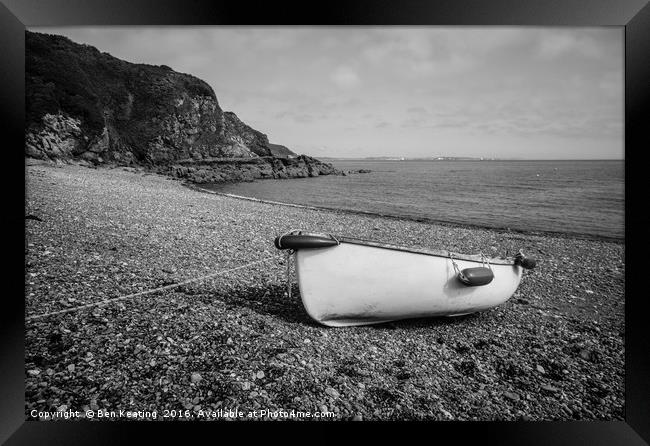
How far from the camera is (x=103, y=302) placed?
456 centimetres

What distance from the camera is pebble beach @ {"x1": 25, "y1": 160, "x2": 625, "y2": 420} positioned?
10.8ft

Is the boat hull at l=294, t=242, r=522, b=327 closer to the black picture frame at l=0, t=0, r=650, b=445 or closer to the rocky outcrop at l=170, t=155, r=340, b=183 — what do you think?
the black picture frame at l=0, t=0, r=650, b=445

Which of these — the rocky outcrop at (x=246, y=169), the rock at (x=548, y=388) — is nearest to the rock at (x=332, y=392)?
the rock at (x=548, y=388)

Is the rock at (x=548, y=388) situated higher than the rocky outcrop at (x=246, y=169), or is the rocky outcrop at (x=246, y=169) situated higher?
the rocky outcrop at (x=246, y=169)

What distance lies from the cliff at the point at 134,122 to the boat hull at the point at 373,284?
2147 cm

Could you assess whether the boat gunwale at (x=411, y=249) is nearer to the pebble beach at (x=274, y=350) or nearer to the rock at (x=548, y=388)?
the pebble beach at (x=274, y=350)

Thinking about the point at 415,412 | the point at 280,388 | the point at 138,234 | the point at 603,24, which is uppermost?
the point at 603,24

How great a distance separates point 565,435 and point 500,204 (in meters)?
20.0

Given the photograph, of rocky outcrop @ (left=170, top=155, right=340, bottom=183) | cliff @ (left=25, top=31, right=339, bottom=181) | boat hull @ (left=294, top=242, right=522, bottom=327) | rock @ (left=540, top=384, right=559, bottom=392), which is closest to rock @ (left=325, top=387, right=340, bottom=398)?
boat hull @ (left=294, top=242, right=522, bottom=327)

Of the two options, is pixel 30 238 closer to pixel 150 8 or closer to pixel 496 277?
pixel 150 8

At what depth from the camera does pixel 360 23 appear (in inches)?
134

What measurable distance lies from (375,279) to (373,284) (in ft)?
0.23

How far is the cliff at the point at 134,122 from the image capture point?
2566 centimetres

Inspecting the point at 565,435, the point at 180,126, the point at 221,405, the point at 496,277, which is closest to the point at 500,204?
the point at 496,277
